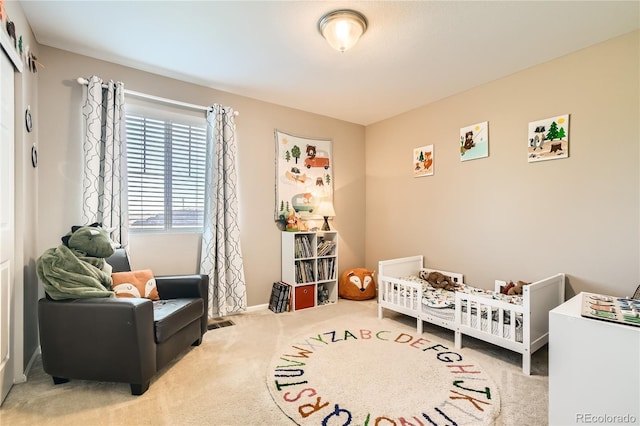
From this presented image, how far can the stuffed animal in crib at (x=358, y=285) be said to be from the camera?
401 cm

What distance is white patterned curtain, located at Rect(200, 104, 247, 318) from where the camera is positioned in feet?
10.6

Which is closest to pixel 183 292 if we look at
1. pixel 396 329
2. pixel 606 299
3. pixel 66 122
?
pixel 66 122

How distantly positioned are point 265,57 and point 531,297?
2796 mm

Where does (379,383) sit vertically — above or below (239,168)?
below

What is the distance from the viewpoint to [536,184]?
2.75 m

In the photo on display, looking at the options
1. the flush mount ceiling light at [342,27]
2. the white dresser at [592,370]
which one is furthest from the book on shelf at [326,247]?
the white dresser at [592,370]

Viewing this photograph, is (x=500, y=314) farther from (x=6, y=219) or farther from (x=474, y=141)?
(x=6, y=219)

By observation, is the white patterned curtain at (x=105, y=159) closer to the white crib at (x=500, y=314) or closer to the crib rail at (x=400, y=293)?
Result: the crib rail at (x=400, y=293)

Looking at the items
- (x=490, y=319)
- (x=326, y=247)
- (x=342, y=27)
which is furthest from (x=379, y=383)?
(x=342, y=27)

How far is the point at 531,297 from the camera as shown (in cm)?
218

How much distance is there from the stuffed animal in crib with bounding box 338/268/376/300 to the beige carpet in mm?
1420

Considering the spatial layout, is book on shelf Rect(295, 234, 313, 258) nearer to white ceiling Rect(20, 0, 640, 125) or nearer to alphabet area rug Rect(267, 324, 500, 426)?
alphabet area rug Rect(267, 324, 500, 426)

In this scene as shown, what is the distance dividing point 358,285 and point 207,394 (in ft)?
8.00
